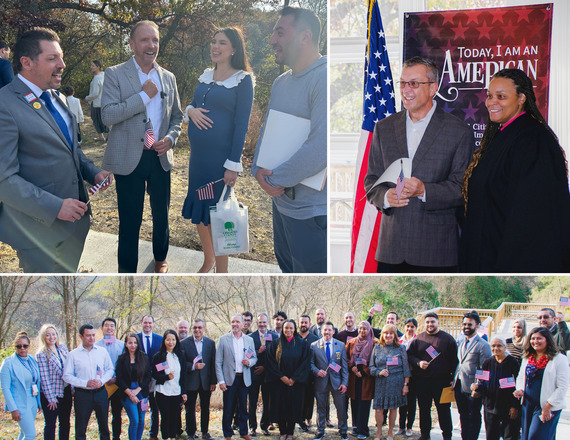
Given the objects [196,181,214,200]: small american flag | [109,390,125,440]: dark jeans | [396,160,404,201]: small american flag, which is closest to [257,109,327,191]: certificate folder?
[196,181,214,200]: small american flag

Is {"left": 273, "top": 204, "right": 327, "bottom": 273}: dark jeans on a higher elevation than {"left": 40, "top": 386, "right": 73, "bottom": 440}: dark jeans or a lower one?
higher

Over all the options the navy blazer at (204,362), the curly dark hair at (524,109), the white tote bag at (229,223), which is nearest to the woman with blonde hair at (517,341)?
the curly dark hair at (524,109)

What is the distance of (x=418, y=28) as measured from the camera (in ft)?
13.5

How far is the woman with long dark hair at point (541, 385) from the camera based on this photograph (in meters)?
4.07

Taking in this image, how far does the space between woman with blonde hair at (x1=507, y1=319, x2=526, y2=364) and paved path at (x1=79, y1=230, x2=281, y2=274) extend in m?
1.61

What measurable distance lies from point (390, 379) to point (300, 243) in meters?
1.14

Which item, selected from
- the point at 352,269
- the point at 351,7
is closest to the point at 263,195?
the point at 352,269

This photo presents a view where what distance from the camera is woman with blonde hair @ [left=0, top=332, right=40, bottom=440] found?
419 cm

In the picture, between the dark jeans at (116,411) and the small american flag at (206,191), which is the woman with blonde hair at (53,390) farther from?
the small american flag at (206,191)

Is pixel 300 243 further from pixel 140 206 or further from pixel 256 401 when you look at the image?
pixel 256 401

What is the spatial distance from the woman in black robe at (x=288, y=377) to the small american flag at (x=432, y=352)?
0.83 meters

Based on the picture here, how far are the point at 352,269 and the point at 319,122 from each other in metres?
0.97

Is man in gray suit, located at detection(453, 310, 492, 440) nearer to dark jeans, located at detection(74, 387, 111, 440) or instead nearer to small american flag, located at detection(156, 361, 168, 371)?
small american flag, located at detection(156, 361, 168, 371)

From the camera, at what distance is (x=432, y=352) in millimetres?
4336
